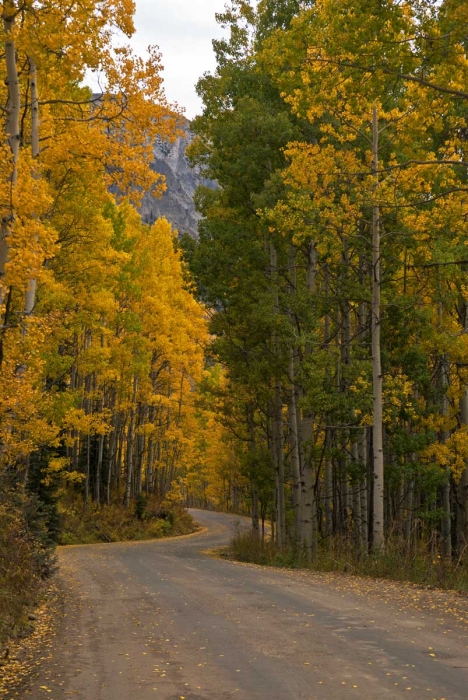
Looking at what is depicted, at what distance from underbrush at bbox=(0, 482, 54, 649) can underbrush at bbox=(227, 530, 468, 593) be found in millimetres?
6362

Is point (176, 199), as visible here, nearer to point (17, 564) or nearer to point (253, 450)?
point (253, 450)

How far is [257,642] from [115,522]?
22.9 meters

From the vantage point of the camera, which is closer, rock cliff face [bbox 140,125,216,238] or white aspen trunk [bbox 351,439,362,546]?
white aspen trunk [bbox 351,439,362,546]

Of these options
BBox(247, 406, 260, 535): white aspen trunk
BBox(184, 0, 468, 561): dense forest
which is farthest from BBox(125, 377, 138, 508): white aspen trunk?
BBox(184, 0, 468, 561): dense forest

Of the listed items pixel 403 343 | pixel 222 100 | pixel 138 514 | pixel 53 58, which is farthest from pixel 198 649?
pixel 138 514

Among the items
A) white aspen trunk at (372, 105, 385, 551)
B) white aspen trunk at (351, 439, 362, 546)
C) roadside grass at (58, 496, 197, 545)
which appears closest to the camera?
white aspen trunk at (372, 105, 385, 551)

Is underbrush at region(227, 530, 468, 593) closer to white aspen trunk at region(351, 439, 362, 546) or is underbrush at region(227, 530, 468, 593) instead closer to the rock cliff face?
white aspen trunk at region(351, 439, 362, 546)

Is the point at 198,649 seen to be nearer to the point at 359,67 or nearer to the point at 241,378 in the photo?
the point at 359,67

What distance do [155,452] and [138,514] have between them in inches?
426

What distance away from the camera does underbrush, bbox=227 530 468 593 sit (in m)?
11.7

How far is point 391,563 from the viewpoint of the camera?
1311 centimetres

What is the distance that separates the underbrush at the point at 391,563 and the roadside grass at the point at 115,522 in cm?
1058

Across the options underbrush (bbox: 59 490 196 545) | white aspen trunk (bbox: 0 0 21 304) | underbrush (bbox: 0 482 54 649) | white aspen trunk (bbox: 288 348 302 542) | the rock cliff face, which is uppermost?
the rock cliff face

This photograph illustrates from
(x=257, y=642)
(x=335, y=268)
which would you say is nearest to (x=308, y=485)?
(x=335, y=268)
